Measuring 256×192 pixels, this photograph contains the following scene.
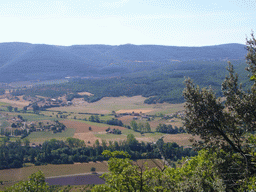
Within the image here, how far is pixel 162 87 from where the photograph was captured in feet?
630

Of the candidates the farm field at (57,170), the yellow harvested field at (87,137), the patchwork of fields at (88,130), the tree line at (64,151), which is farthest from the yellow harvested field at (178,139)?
the yellow harvested field at (87,137)

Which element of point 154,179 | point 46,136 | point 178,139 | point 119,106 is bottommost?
point 46,136

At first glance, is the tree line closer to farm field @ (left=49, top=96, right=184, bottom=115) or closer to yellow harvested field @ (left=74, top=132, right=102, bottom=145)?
yellow harvested field @ (left=74, top=132, right=102, bottom=145)

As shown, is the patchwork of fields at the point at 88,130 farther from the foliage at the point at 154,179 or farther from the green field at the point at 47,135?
the foliage at the point at 154,179

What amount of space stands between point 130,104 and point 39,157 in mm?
93058

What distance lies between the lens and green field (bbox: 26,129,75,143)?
7919cm

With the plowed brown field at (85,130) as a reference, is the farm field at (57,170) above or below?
below

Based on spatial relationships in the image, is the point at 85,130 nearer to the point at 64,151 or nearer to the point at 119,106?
the point at 64,151

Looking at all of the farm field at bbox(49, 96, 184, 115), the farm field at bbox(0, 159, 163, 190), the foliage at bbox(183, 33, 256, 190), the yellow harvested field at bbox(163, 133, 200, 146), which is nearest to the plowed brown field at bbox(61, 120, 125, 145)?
the farm field at bbox(0, 159, 163, 190)

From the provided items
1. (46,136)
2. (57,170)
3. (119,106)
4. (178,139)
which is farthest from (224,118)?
(119,106)

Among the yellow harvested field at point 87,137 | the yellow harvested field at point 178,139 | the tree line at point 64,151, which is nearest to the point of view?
the tree line at point 64,151

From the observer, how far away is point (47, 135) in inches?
3349

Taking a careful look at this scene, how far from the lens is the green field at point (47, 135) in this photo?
79.2 metres

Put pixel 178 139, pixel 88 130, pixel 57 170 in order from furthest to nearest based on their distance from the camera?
pixel 88 130, pixel 178 139, pixel 57 170
